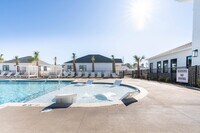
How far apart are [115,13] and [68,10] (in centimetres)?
471

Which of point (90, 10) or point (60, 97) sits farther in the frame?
point (90, 10)

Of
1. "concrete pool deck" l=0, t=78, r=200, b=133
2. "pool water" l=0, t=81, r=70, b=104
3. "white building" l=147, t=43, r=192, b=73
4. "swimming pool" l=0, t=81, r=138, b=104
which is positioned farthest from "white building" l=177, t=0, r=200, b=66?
"pool water" l=0, t=81, r=70, b=104

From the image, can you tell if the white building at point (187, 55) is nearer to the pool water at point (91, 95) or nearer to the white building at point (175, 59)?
the white building at point (175, 59)

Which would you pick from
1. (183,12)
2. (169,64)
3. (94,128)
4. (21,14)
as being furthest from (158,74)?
(94,128)

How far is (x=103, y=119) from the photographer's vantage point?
4.94 m

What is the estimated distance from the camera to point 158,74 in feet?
77.2

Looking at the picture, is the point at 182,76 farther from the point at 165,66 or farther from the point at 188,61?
the point at 165,66

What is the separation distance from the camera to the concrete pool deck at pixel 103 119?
4207 millimetres

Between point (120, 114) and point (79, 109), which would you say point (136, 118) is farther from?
point (79, 109)

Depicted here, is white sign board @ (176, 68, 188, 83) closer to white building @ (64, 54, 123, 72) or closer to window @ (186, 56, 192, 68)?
window @ (186, 56, 192, 68)

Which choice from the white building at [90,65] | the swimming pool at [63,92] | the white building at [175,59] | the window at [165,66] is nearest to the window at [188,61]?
the white building at [175,59]

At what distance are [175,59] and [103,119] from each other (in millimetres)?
18442

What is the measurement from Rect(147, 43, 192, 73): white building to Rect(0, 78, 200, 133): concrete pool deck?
44.2 feet

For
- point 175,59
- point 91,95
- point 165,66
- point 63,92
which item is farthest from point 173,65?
point 63,92
